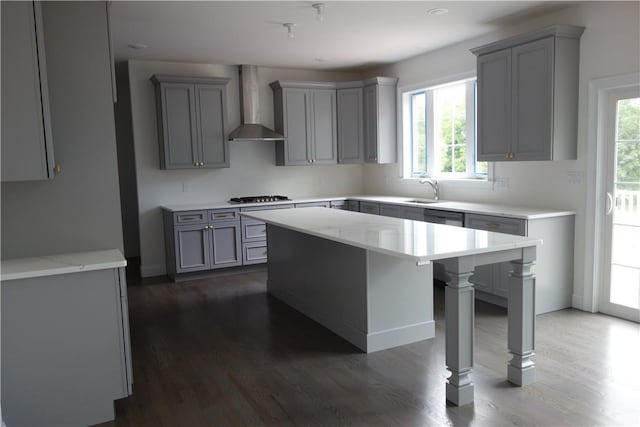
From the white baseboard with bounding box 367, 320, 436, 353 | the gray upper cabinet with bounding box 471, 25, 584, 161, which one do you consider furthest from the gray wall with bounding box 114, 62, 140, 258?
the gray upper cabinet with bounding box 471, 25, 584, 161

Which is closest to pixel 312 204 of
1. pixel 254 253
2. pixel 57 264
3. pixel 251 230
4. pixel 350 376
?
pixel 251 230

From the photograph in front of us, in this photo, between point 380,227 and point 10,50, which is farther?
point 380,227

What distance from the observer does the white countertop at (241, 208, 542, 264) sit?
105 inches

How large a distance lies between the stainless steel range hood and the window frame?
5.19 ft

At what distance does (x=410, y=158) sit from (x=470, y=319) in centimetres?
402

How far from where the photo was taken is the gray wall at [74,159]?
2.88m

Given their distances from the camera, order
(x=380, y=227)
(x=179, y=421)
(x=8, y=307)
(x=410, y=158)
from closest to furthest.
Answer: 1. (x=8, y=307)
2. (x=179, y=421)
3. (x=380, y=227)
4. (x=410, y=158)

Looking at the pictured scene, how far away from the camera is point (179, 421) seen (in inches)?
105

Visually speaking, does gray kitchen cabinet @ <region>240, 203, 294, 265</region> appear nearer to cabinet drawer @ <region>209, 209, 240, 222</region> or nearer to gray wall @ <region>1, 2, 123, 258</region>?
cabinet drawer @ <region>209, 209, 240, 222</region>

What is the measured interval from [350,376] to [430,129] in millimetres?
3800

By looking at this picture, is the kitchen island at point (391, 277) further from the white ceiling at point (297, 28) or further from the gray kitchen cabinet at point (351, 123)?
the gray kitchen cabinet at point (351, 123)

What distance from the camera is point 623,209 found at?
4.01 m

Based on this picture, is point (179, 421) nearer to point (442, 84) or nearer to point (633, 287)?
point (633, 287)

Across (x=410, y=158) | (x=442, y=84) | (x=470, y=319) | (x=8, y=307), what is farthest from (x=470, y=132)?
(x=8, y=307)
